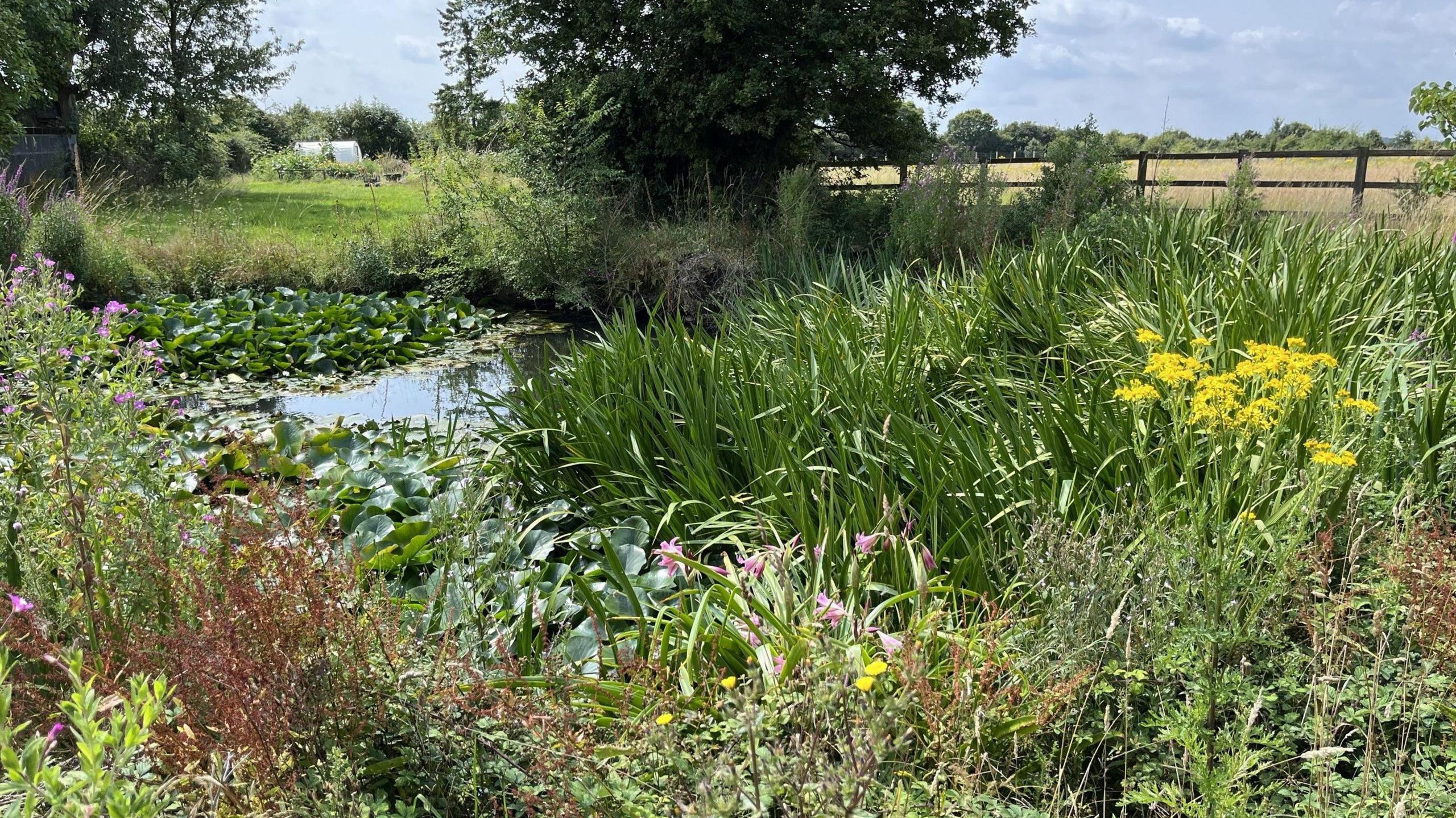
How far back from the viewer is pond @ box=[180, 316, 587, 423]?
6.24m

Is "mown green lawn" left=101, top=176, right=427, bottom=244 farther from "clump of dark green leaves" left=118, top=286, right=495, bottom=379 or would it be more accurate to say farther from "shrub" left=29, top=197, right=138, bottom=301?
"clump of dark green leaves" left=118, top=286, right=495, bottom=379

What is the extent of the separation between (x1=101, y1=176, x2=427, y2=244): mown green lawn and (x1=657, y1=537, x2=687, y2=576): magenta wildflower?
10206 mm

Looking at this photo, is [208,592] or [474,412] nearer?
[208,592]

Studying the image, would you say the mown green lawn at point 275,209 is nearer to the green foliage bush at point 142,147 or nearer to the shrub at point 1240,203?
the green foliage bush at point 142,147

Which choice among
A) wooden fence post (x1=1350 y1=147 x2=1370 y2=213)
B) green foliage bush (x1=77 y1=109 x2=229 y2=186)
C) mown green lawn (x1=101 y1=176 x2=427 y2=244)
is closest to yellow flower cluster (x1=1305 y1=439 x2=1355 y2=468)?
mown green lawn (x1=101 y1=176 x2=427 y2=244)

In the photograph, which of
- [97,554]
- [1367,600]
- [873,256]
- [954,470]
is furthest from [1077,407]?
[873,256]

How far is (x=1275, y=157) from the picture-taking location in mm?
12977

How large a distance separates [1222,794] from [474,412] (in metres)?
5.41

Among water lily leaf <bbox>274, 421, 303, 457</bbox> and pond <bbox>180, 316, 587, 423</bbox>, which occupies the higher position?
water lily leaf <bbox>274, 421, 303, 457</bbox>

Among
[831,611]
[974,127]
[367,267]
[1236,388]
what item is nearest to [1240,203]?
[1236,388]

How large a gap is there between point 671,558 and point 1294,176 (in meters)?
14.2

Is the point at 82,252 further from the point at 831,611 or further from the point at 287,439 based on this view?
the point at 831,611

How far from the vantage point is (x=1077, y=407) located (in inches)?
121

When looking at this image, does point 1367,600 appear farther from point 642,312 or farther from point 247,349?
point 642,312
